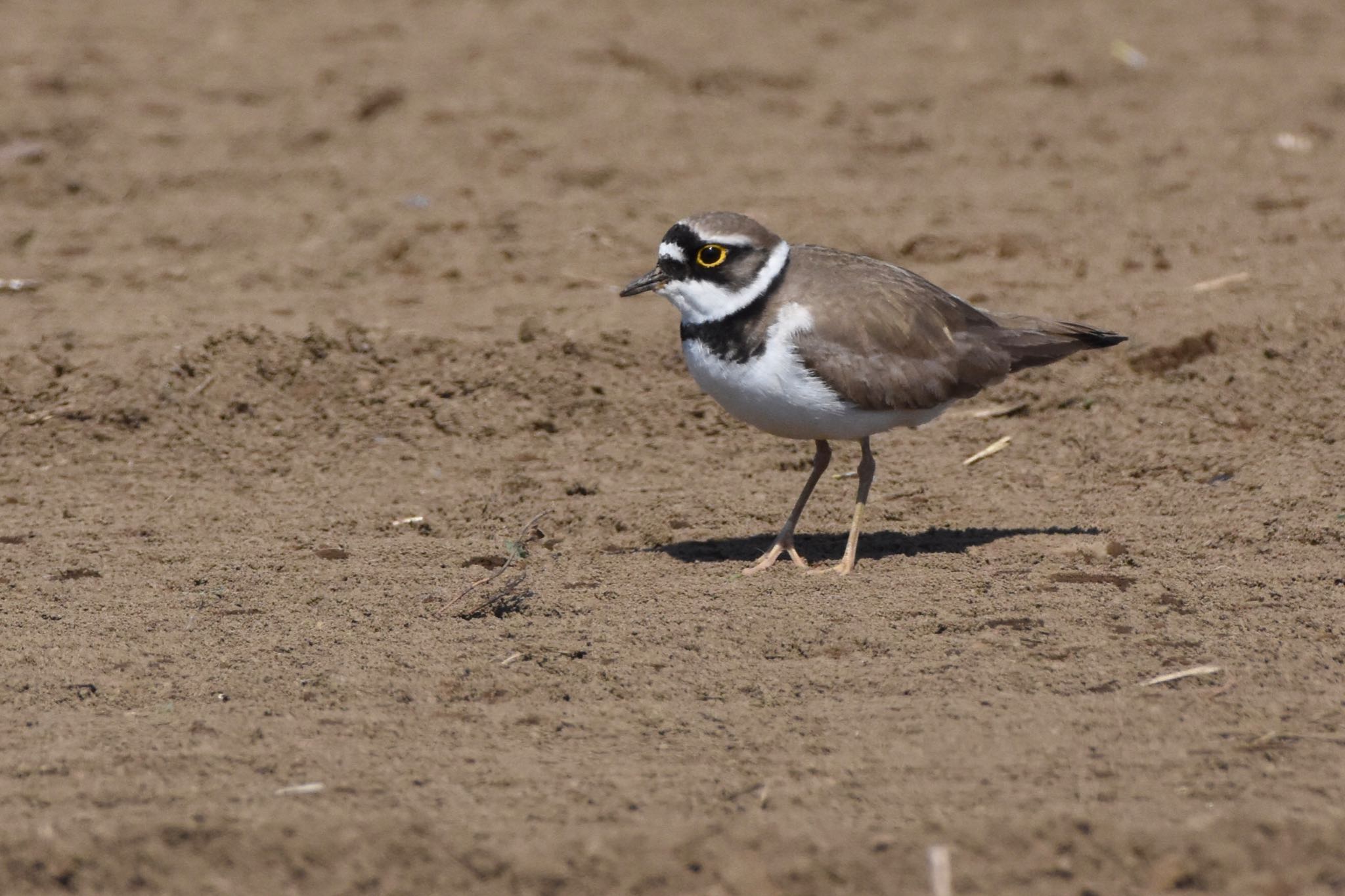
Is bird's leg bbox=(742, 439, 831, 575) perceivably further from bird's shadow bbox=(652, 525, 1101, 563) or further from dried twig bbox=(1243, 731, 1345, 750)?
dried twig bbox=(1243, 731, 1345, 750)

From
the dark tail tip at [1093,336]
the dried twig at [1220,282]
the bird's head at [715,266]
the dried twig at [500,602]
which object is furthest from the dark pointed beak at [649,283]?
the dried twig at [1220,282]

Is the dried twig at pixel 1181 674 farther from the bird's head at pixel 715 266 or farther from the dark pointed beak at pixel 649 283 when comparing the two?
the dark pointed beak at pixel 649 283

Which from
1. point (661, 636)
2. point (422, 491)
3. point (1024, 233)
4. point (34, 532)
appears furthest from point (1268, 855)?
point (1024, 233)

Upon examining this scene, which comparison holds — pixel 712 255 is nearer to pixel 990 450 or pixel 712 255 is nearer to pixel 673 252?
pixel 673 252

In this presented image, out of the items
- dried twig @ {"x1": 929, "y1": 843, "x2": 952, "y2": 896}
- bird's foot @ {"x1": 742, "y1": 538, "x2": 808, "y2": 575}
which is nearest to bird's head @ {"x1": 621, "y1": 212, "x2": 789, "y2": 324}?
bird's foot @ {"x1": 742, "y1": 538, "x2": 808, "y2": 575}

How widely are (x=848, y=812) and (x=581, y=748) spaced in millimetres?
843

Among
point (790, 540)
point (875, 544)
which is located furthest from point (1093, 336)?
point (790, 540)

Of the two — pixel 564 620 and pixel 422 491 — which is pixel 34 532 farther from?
pixel 564 620

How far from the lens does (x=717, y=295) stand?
5.96 m

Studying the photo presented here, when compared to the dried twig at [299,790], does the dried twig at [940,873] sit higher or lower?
higher

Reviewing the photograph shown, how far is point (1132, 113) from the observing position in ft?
36.8

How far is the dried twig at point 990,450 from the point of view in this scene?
7277 millimetres

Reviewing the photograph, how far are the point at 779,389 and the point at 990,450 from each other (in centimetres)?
186

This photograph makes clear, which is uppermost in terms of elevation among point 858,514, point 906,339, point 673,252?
point 673,252
